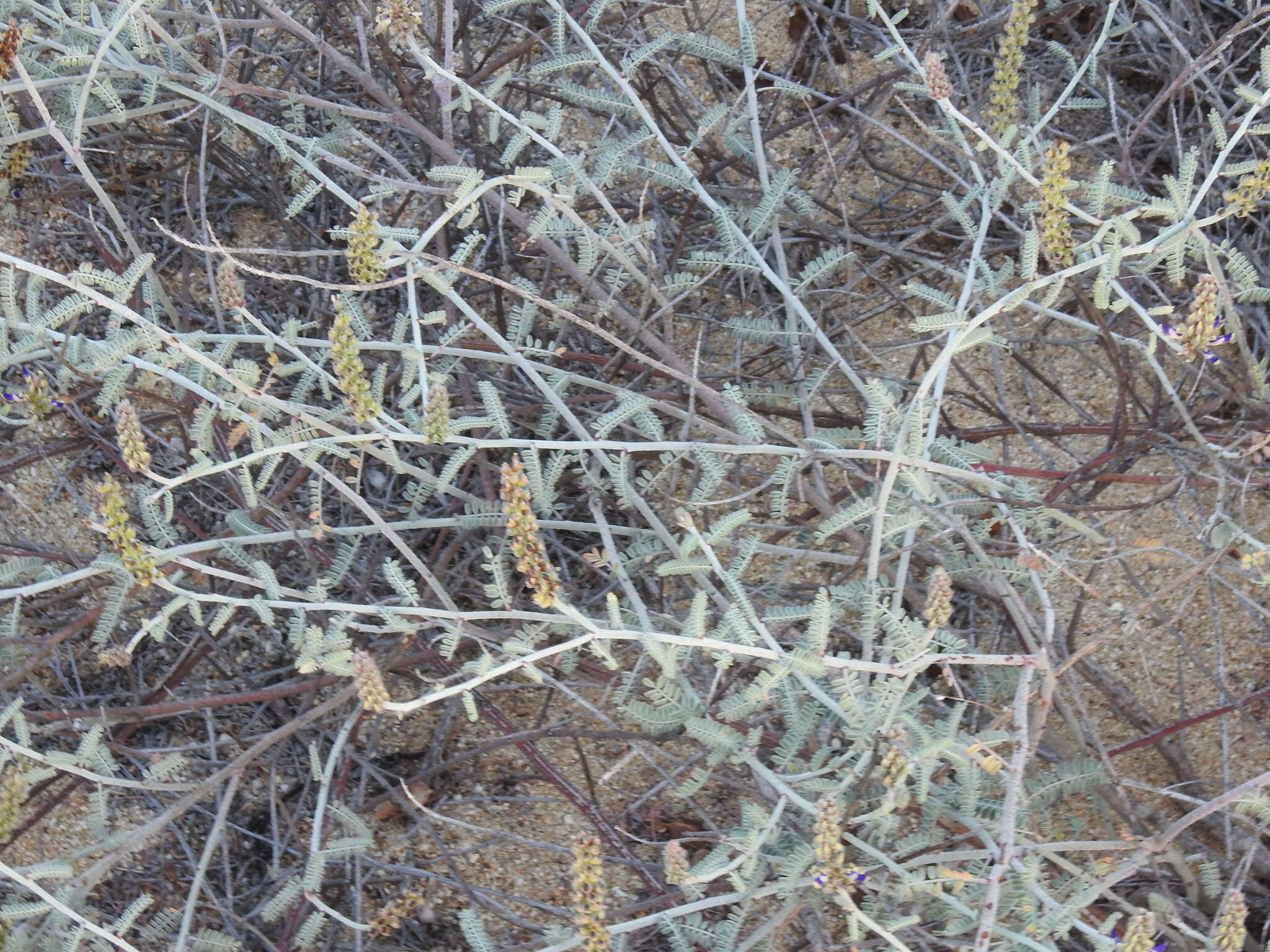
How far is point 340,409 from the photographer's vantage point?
67.2 inches

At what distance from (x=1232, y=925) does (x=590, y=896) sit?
0.77m

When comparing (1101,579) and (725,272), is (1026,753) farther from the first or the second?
(725,272)

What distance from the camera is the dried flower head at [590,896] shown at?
4.55 ft

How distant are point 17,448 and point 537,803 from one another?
1267mm

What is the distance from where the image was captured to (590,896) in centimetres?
140

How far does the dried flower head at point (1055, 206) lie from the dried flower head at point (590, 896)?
3.21 feet

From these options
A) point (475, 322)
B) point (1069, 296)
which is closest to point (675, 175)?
point (475, 322)

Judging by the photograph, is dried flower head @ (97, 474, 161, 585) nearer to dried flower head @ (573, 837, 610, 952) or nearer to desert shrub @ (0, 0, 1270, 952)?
desert shrub @ (0, 0, 1270, 952)

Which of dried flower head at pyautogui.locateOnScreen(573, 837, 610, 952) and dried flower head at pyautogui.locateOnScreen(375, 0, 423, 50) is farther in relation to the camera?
dried flower head at pyautogui.locateOnScreen(375, 0, 423, 50)

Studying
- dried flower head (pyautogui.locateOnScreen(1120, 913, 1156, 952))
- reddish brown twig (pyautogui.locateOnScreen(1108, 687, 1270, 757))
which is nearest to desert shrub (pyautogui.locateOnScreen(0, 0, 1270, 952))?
dried flower head (pyautogui.locateOnScreen(1120, 913, 1156, 952))

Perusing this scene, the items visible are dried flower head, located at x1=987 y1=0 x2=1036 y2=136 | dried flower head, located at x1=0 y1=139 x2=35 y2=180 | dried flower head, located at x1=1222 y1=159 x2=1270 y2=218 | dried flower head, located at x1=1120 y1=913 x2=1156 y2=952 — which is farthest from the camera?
dried flower head, located at x1=0 y1=139 x2=35 y2=180

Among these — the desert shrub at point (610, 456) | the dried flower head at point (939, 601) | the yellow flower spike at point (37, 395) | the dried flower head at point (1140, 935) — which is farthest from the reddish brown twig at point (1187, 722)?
the yellow flower spike at point (37, 395)

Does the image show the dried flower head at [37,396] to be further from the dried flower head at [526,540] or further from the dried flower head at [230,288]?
the dried flower head at [526,540]

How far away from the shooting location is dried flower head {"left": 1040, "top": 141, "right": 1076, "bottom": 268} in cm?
149
